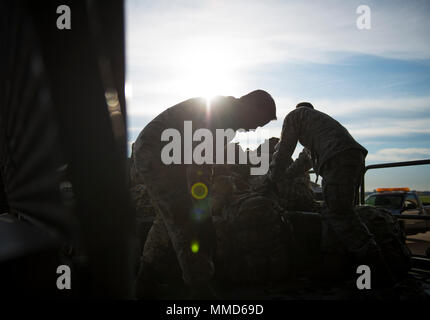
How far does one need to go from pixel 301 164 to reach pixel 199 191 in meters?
1.74

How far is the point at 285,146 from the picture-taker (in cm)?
323

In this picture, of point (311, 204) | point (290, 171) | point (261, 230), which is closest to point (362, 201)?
point (311, 204)

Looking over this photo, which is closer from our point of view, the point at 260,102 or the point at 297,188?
the point at 260,102

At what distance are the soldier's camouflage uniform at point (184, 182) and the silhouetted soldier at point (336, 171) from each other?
39.1 inches

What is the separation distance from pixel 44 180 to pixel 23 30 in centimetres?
27

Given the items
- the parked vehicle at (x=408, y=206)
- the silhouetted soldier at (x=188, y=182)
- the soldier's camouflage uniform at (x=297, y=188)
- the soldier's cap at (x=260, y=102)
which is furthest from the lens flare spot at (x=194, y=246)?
the parked vehicle at (x=408, y=206)

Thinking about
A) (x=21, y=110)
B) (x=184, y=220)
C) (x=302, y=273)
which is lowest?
(x=302, y=273)

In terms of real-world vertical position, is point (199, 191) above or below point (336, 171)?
below

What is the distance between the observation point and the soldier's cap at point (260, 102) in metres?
2.51

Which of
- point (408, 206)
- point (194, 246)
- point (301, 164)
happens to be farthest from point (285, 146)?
point (408, 206)

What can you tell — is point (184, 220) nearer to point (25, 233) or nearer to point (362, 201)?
point (25, 233)

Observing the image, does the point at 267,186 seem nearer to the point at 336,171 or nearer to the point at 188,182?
the point at 336,171

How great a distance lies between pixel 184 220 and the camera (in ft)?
7.23
